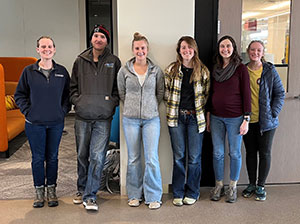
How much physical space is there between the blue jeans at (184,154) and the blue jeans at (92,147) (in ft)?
1.87

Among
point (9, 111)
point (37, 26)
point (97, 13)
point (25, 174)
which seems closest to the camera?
point (25, 174)

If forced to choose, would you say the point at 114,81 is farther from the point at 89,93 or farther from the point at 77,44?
the point at 77,44

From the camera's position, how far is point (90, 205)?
2625 mm

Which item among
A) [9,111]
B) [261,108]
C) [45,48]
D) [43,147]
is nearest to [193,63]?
[261,108]

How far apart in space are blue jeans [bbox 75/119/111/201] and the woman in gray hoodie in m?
0.20

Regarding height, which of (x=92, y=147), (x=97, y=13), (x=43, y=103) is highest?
(x=97, y=13)

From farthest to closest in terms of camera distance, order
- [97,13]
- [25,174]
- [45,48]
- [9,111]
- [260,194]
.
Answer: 1. [97,13]
2. [9,111]
3. [25,174]
4. [260,194]
5. [45,48]

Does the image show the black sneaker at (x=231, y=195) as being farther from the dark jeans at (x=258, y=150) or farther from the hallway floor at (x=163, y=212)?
the dark jeans at (x=258, y=150)

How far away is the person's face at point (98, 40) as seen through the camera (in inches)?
102

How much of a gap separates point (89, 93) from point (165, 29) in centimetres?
85

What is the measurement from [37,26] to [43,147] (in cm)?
495

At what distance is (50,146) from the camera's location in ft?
8.79

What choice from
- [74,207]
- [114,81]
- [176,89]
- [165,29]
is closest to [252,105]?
[176,89]

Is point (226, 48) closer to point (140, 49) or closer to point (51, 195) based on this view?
point (140, 49)
